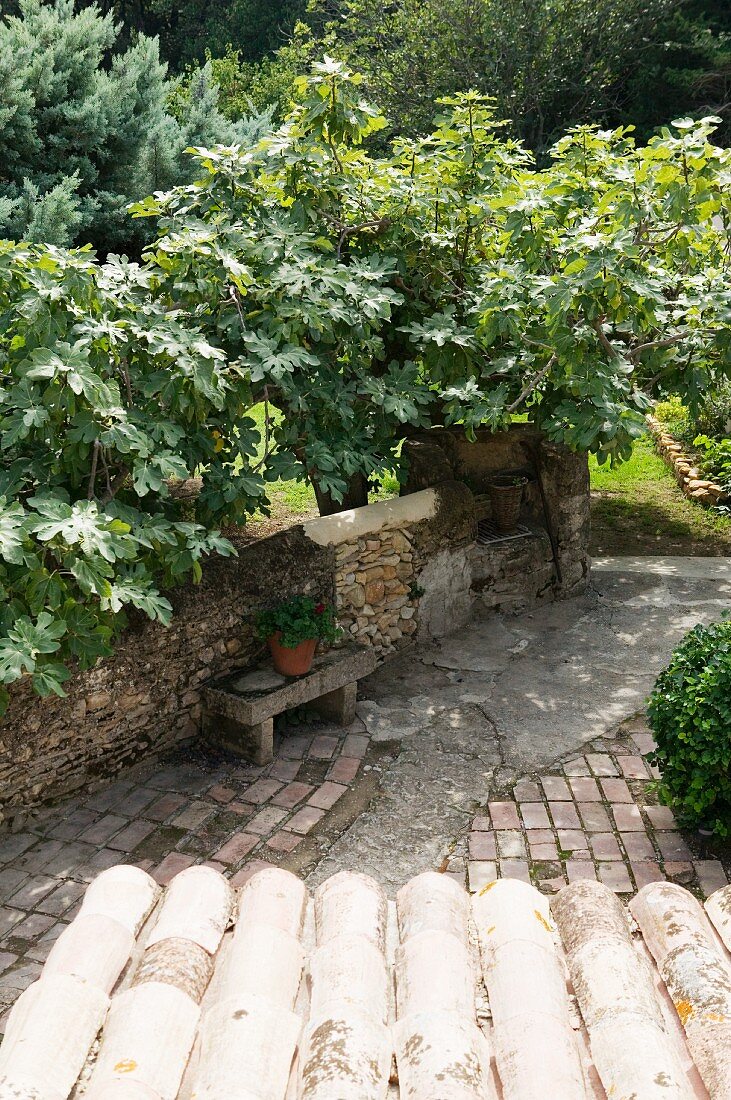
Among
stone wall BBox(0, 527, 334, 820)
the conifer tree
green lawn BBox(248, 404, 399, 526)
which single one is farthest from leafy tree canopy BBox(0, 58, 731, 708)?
the conifer tree

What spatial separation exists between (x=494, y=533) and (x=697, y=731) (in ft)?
12.2

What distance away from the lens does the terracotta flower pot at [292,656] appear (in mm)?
6555

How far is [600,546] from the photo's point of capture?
405 inches

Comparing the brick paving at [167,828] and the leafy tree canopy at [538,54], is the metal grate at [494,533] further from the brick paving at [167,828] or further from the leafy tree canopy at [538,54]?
the leafy tree canopy at [538,54]

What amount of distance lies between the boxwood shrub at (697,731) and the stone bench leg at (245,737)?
93.3 inches

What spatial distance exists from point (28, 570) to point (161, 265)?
230 centimetres

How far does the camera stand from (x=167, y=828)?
5781 mm

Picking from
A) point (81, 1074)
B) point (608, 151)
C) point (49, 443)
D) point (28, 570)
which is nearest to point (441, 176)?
point (608, 151)

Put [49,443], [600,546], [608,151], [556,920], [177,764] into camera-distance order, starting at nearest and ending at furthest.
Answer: [556,920], [49,443], [177,764], [608,151], [600,546]

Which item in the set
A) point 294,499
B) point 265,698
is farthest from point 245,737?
point 294,499

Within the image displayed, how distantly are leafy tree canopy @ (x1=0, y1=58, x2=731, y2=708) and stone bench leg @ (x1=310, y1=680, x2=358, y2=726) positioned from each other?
133cm

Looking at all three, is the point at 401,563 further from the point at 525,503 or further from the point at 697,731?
the point at 697,731

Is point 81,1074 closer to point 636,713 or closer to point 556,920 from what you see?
point 556,920

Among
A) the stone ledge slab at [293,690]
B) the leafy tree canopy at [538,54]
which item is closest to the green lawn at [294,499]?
the stone ledge slab at [293,690]
